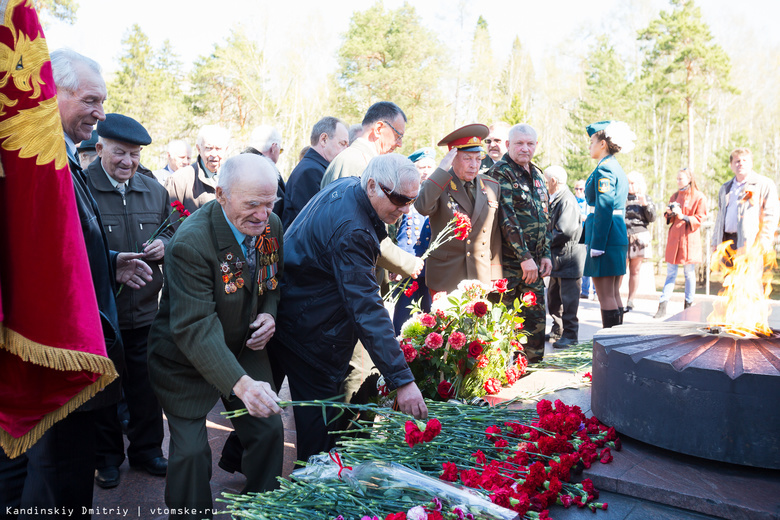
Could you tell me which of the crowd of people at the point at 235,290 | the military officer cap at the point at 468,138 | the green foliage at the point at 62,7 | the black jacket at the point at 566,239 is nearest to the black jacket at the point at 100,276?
the crowd of people at the point at 235,290

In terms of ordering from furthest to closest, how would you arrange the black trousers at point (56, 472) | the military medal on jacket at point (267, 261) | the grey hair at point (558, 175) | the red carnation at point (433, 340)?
the grey hair at point (558, 175), the red carnation at point (433, 340), the military medal on jacket at point (267, 261), the black trousers at point (56, 472)

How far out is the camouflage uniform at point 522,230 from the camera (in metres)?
4.88

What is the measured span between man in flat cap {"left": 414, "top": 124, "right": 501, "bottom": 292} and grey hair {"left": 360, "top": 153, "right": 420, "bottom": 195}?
1718 millimetres

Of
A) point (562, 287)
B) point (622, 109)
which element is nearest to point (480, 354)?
point (562, 287)

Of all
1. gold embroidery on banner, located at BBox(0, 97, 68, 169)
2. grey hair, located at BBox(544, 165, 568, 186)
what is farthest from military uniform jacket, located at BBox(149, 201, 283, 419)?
grey hair, located at BBox(544, 165, 568, 186)

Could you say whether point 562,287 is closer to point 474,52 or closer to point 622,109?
point 622,109

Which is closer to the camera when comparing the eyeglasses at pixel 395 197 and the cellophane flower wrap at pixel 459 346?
the eyeglasses at pixel 395 197

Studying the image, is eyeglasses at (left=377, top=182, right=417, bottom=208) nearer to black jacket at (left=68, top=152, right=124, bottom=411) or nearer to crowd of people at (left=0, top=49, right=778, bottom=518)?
crowd of people at (left=0, top=49, right=778, bottom=518)

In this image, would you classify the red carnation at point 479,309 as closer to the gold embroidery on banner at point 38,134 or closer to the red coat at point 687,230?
the gold embroidery on banner at point 38,134

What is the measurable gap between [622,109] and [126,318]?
29.6 meters

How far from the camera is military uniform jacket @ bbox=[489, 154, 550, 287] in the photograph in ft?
16.0

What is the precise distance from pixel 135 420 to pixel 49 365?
1.90 meters

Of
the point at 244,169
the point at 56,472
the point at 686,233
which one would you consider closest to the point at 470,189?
the point at 244,169

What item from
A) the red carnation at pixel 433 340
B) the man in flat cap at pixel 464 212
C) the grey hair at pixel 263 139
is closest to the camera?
the red carnation at pixel 433 340
